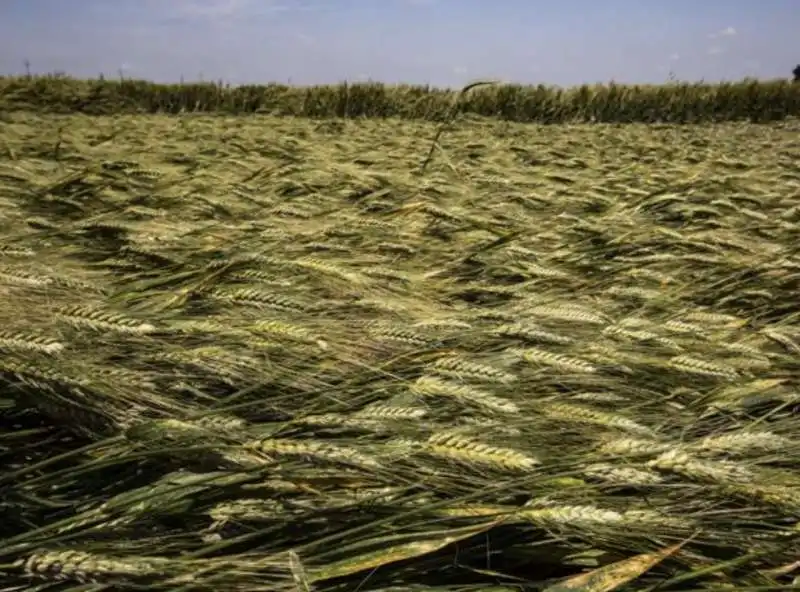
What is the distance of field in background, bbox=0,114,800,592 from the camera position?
1134 millimetres

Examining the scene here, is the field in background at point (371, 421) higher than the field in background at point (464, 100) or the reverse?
the reverse

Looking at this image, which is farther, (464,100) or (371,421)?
(464,100)

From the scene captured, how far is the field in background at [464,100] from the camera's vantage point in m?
17.1

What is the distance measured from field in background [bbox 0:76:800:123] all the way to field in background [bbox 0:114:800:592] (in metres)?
15.2

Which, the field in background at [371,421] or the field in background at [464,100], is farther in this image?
the field in background at [464,100]

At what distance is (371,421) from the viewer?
1.37 metres

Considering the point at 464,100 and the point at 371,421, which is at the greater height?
the point at 464,100

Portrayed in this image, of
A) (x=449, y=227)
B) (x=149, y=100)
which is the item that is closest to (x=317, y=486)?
(x=449, y=227)

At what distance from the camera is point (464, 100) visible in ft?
58.7

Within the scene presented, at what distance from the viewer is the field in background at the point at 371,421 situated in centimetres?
113

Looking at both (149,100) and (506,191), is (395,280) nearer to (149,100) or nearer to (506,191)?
(506,191)

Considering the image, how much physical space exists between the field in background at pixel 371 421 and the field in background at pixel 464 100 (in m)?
15.2

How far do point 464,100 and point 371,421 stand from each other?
57.1ft

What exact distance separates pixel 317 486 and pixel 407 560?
21 centimetres
